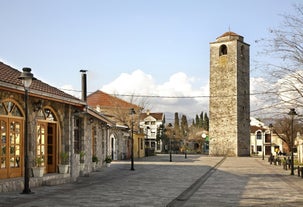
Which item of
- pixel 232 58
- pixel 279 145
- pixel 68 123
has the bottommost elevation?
pixel 279 145

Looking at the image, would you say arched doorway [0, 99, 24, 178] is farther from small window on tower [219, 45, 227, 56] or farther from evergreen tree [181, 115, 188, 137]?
evergreen tree [181, 115, 188, 137]

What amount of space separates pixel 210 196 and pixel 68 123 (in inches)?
289

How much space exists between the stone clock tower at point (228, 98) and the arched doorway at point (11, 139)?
44324 mm

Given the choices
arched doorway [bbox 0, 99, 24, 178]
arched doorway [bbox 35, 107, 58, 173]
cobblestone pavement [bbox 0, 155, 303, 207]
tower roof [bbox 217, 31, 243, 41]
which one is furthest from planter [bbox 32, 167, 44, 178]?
tower roof [bbox 217, 31, 243, 41]

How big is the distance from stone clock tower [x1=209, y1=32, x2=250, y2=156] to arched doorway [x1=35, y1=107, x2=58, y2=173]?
4192cm

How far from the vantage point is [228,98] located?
5778 cm

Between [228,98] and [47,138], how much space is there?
42.8 metres

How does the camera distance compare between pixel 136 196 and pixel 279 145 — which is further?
pixel 279 145

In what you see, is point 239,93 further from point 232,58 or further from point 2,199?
point 2,199

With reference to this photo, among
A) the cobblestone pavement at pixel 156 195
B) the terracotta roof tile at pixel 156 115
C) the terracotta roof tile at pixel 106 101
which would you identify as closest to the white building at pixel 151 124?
the terracotta roof tile at pixel 156 115

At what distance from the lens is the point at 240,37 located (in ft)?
195

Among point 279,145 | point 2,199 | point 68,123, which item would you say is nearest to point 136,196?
point 2,199

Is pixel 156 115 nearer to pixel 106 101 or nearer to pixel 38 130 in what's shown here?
pixel 106 101

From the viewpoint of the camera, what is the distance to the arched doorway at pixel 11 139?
14.4m
